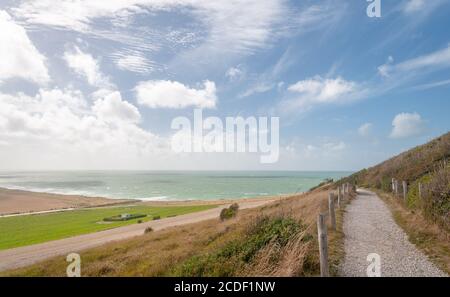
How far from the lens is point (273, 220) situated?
7.98 m

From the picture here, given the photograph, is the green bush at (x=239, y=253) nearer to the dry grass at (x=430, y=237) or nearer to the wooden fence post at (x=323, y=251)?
the wooden fence post at (x=323, y=251)

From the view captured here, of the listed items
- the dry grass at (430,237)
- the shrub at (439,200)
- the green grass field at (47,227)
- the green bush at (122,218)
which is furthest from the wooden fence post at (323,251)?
the green bush at (122,218)

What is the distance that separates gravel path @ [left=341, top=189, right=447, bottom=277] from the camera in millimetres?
6113

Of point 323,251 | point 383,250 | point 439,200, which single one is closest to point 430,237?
point 439,200

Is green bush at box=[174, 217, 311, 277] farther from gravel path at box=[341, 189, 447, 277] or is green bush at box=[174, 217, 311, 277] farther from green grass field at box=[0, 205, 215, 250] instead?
green grass field at box=[0, 205, 215, 250]

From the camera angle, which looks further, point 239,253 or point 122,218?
point 122,218

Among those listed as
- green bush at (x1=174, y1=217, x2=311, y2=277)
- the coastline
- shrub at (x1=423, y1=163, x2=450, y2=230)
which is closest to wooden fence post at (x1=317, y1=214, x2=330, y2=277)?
green bush at (x1=174, y1=217, x2=311, y2=277)

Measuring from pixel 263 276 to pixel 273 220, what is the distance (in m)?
2.70

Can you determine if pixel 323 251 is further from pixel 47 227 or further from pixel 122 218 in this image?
pixel 47 227

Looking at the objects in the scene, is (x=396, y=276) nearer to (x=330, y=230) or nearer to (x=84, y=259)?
(x=330, y=230)

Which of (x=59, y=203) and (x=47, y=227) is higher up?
(x=47, y=227)

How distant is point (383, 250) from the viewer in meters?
Answer: 7.71

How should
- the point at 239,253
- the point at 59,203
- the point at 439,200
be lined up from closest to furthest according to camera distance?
the point at 239,253
the point at 439,200
the point at 59,203
